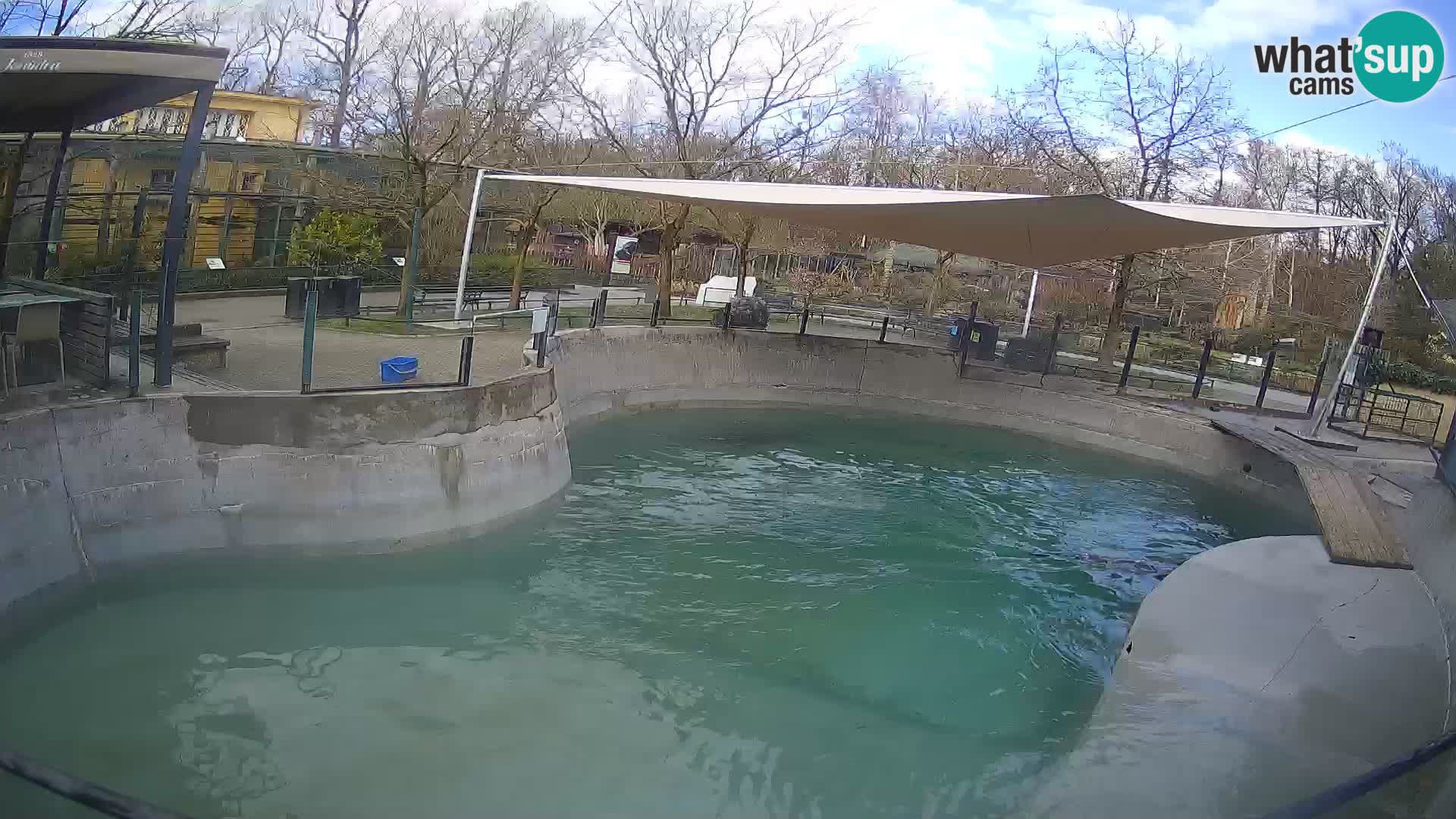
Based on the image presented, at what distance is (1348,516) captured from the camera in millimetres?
9805

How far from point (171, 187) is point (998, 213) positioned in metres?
12.4

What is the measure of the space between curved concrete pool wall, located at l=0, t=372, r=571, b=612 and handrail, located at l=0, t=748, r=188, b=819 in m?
5.08

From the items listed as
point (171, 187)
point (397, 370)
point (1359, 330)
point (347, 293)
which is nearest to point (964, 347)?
point (1359, 330)

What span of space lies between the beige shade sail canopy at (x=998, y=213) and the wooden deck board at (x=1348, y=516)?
2.96 m

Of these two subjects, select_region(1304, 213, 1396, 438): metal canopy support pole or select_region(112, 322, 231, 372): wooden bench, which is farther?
select_region(1304, 213, 1396, 438): metal canopy support pole

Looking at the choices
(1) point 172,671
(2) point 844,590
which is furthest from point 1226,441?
(1) point 172,671

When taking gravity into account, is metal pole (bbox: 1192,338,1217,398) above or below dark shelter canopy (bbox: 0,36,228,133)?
below

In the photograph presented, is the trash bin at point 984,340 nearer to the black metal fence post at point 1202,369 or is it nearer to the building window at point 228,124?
the black metal fence post at point 1202,369

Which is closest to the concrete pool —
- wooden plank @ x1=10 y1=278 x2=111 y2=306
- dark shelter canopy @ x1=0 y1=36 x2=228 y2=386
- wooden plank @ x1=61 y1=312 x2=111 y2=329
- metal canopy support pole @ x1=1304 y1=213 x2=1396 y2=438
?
wooden plank @ x1=61 y1=312 x2=111 y2=329

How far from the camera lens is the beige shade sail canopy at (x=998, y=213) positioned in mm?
11891

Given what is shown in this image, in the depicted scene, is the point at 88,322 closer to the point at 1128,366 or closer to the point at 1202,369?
the point at 1128,366

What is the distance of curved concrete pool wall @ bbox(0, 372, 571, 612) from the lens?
7.14 meters

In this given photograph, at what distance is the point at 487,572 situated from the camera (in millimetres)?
8977

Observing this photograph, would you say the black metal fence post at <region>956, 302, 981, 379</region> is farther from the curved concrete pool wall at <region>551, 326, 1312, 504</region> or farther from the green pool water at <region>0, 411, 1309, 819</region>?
the green pool water at <region>0, 411, 1309, 819</region>
